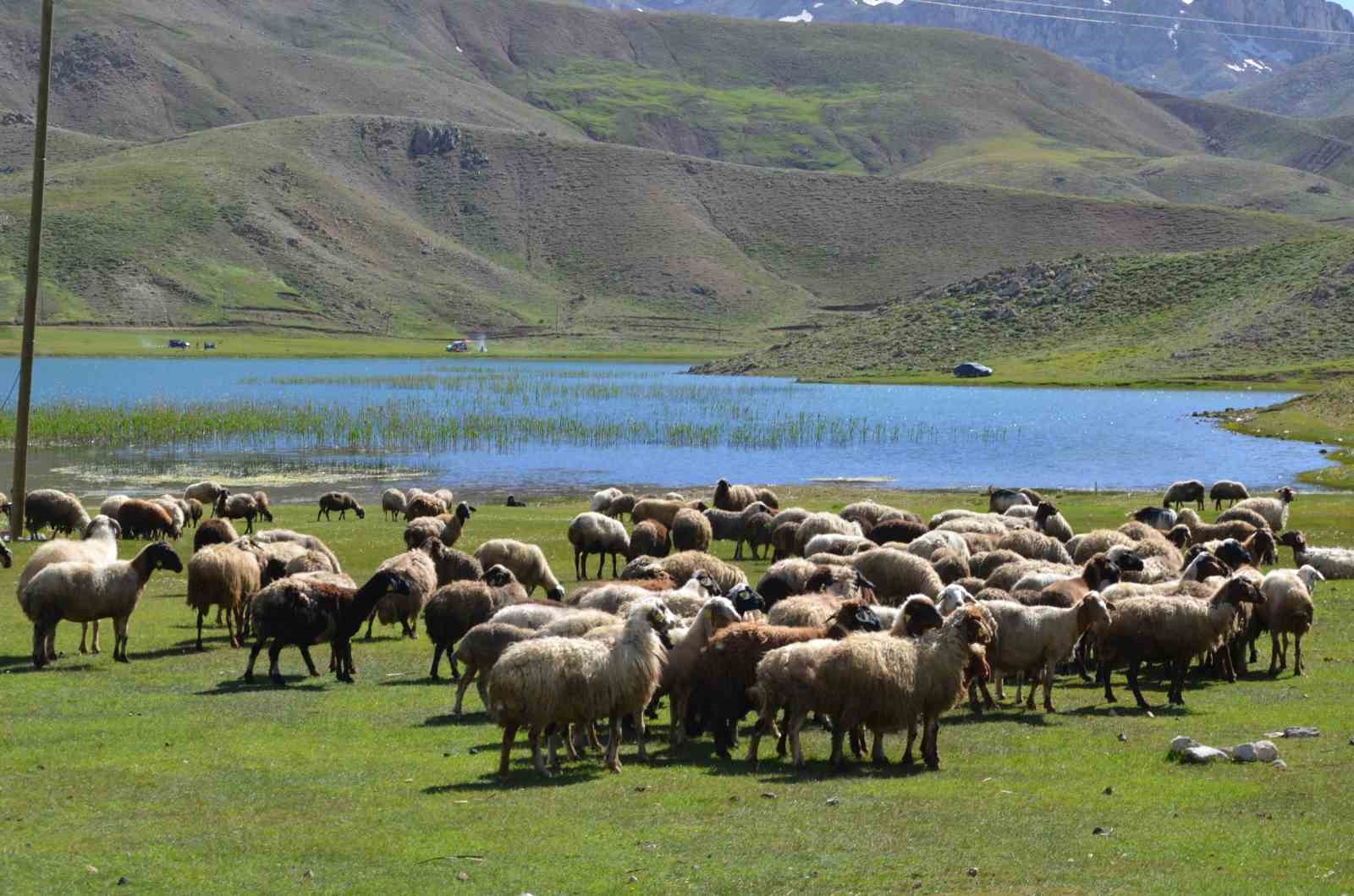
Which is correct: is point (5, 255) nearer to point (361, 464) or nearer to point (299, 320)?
point (299, 320)

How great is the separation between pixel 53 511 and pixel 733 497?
15.9 meters

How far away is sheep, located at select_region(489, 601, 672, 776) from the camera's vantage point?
13.3 metres

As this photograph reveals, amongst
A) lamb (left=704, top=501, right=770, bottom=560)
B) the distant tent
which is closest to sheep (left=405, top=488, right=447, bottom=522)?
lamb (left=704, top=501, right=770, bottom=560)

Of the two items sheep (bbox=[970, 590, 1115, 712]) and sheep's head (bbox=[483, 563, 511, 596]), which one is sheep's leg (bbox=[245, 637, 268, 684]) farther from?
sheep (bbox=[970, 590, 1115, 712])

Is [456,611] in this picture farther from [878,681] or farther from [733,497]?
[733,497]

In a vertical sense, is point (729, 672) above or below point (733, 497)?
above

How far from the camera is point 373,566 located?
28.8m

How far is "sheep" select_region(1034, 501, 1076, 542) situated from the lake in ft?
71.0

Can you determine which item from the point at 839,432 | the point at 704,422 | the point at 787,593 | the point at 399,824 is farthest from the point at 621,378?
the point at 399,824

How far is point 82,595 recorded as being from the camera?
1877 centimetres

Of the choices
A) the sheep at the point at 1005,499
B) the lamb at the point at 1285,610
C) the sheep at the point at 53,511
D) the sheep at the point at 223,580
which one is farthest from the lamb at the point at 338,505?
the lamb at the point at 1285,610

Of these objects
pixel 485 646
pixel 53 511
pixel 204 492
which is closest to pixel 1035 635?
pixel 485 646

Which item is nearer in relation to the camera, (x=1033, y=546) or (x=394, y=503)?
(x=1033, y=546)

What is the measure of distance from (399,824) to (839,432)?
62.0m
